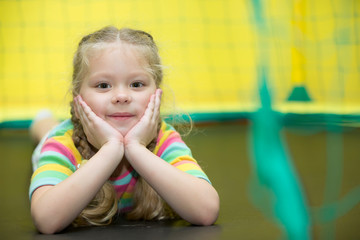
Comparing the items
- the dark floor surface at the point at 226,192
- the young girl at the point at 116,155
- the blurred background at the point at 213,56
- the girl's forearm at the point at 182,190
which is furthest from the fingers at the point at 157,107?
the blurred background at the point at 213,56

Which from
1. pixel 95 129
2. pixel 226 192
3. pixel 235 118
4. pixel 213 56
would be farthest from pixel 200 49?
pixel 95 129

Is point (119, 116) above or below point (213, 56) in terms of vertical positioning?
above

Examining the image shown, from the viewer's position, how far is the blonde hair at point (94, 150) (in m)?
1.06

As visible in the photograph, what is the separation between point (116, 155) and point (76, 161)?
166 millimetres

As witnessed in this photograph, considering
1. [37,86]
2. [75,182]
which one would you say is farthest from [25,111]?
[75,182]

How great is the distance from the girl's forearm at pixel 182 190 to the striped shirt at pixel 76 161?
0.06 m

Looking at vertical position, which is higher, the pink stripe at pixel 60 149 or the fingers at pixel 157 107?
the fingers at pixel 157 107

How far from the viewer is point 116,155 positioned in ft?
3.32

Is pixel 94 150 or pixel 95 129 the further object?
pixel 94 150

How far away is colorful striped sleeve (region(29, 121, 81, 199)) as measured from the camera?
3.35 ft

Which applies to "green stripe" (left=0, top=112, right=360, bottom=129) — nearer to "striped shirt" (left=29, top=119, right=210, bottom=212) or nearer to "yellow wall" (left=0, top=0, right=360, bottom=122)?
"yellow wall" (left=0, top=0, right=360, bottom=122)

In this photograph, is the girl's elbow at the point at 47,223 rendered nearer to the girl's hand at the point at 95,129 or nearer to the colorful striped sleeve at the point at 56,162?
the colorful striped sleeve at the point at 56,162

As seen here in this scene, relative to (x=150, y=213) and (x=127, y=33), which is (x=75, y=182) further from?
(x=127, y=33)

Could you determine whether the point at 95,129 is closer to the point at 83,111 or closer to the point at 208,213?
the point at 83,111
